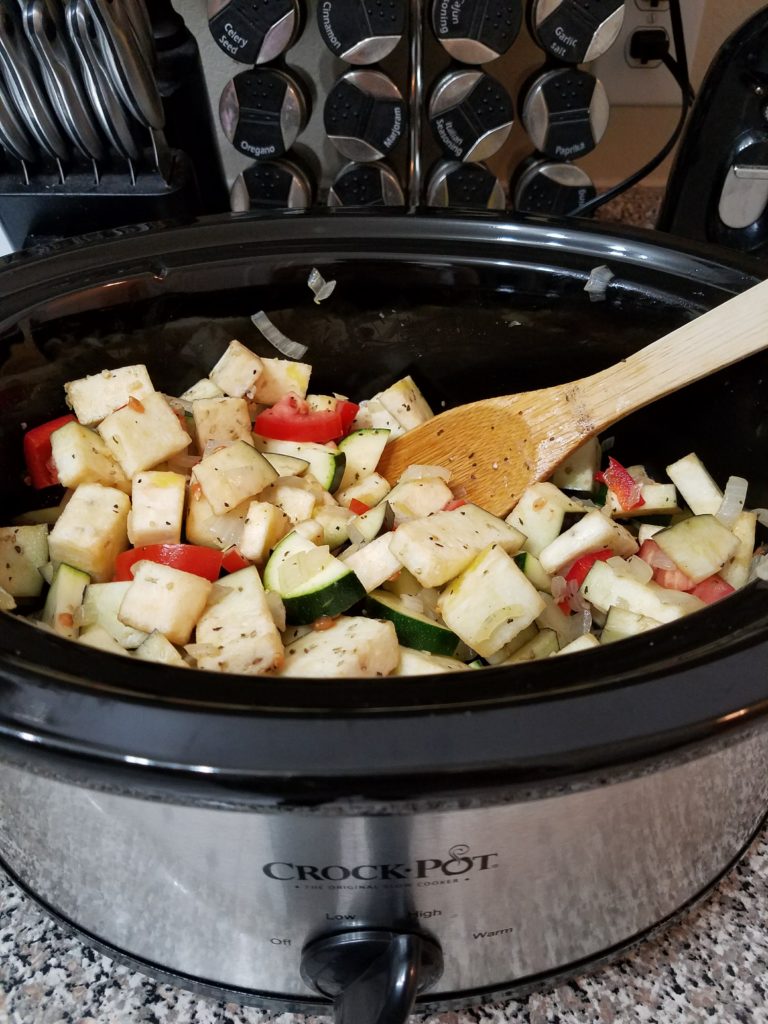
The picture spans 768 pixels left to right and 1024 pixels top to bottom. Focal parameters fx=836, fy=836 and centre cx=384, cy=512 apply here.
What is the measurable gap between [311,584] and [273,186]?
632 mm

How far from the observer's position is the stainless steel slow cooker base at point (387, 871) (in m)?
0.47

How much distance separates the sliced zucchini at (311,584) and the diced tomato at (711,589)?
0.32m

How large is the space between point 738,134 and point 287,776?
38.7 inches

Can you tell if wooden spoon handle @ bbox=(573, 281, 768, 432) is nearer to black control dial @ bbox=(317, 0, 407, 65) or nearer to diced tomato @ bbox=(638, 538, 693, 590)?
diced tomato @ bbox=(638, 538, 693, 590)

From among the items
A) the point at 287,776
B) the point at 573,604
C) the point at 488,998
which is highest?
the point at 287,776

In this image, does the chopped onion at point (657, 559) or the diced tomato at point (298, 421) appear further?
the diced tomato at point (298, 421)

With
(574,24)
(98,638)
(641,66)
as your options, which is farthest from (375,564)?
(641,66)

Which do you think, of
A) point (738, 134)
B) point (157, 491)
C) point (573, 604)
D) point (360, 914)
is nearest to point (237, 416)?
point (157, 491)

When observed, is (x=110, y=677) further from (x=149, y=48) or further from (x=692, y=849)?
(x=149, y=48)

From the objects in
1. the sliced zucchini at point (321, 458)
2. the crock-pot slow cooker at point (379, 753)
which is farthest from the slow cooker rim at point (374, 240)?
the sliced zucchini at point (321, 458)

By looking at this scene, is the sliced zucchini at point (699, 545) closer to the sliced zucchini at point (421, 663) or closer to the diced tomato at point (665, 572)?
the diced tomato at point (665, 572)

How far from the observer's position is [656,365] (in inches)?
32.4

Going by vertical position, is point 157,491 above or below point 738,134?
below

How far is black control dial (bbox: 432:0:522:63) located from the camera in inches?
39.2
